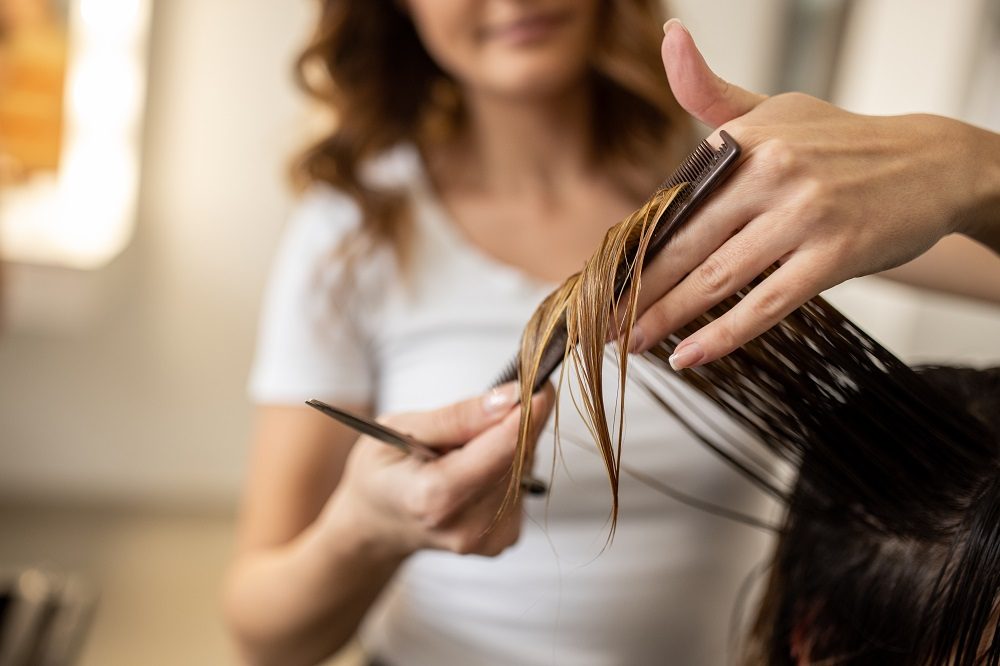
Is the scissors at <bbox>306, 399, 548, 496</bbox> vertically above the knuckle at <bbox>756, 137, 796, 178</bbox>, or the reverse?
the knuckle at <bbox>756, 137, 796, 178</bbox>

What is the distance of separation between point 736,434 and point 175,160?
2.13 metres

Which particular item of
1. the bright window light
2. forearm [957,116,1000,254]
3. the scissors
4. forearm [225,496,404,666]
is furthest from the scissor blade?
the bright window light

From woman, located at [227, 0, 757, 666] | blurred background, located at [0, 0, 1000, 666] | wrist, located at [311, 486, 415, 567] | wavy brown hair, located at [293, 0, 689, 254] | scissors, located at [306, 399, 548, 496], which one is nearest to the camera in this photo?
scissors, located at [306, 399, 548, 496]

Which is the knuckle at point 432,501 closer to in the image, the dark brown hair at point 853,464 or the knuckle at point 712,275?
the dark brown hair at point 853,464

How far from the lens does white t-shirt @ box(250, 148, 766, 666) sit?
2.99 feet

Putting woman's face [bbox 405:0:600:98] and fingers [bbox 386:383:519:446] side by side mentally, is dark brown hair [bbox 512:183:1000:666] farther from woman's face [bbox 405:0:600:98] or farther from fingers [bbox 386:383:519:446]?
woman's face [bbox 405:0:600:98]

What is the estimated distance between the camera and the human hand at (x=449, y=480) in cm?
57

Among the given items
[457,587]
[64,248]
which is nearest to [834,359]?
[457,587]

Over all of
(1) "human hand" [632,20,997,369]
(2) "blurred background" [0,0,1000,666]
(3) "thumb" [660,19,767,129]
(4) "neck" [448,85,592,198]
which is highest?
(3) "thumb" [660,19,767,129]

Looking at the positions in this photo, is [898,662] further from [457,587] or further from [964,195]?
[457,587]

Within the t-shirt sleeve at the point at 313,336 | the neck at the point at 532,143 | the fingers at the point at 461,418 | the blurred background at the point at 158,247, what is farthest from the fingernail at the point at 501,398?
the blurred background at the point at 158,247

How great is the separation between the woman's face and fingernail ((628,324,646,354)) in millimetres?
522

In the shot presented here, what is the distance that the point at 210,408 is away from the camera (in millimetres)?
2766

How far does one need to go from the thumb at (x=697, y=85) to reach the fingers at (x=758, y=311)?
0.10 meters
